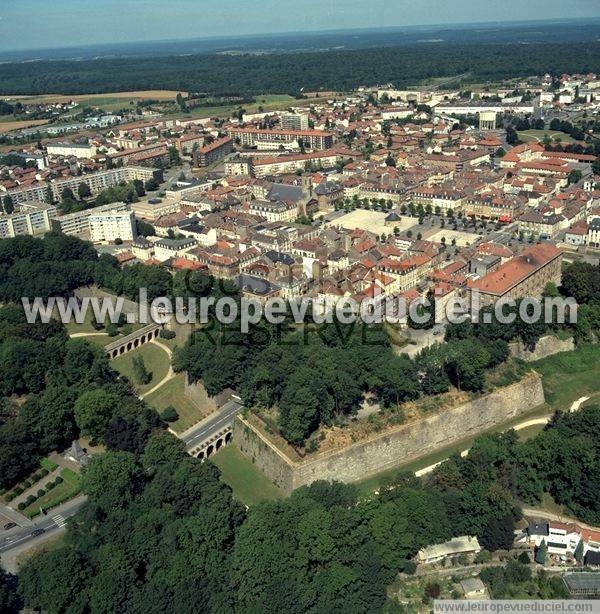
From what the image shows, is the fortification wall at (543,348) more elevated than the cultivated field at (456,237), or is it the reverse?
the cultivated field at (456,237)

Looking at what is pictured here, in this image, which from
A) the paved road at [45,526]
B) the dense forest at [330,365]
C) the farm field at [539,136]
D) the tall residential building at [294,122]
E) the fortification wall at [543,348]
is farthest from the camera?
the tall residential building at [294,122]

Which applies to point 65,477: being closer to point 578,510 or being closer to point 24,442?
point 24,442

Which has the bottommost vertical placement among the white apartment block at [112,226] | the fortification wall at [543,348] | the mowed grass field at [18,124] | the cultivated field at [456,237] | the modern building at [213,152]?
the fortification wall at [543,348]

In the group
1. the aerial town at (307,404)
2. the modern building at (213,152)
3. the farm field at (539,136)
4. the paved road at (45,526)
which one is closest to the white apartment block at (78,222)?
the aerial town at (307,404)

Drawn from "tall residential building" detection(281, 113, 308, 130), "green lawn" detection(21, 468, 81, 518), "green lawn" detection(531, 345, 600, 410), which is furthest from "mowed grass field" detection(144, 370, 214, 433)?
"tall residential building" detection(281, 113, 308, 130)

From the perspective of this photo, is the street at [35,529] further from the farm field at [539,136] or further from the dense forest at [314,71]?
→ the dense forest at [314,71]

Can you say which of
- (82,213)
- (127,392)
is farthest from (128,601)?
(82,213)
